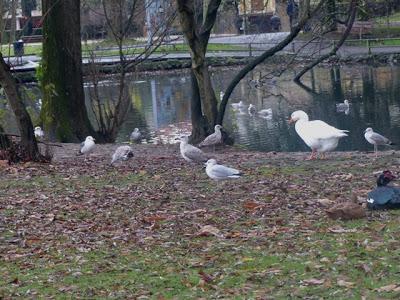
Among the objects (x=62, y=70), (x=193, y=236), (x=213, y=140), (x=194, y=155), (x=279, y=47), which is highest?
(x=279, y=47)

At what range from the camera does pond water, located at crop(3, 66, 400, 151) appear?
2798 cm

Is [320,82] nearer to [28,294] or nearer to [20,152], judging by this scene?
[20,152]

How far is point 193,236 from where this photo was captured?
10234mm

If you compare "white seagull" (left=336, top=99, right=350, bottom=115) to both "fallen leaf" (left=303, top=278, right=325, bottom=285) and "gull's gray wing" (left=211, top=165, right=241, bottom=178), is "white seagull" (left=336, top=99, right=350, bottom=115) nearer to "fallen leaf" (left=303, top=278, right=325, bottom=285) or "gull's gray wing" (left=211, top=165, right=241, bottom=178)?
"gull's gray wing" (left=211, top=165, right=241, bottom=178)

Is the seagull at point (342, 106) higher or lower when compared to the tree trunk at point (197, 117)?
lower

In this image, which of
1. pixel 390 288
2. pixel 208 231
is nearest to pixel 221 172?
pixel 208 231

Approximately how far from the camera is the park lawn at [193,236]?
7.95m

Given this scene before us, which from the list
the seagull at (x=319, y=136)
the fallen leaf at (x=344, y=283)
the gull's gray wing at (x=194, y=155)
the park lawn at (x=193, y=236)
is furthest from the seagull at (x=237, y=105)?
the fallen leaf at (x=344, y=283)

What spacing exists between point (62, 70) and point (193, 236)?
12.9 m

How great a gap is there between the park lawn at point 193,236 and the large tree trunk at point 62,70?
6.56 meters

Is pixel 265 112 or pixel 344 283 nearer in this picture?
pixel 344 283

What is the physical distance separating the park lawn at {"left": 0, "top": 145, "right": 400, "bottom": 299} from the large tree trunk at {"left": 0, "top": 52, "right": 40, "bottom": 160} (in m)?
0.93

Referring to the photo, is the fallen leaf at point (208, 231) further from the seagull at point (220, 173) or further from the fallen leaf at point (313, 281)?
the seagull at point (220, 173)

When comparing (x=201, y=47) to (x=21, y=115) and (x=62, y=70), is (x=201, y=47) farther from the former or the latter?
(x=21, y=115)
